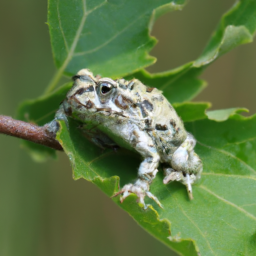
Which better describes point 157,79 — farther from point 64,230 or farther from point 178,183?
point 64,230

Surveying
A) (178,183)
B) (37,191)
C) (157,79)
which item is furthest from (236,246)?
(37,191)

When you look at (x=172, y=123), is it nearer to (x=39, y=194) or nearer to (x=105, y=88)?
(x=105, y=88)

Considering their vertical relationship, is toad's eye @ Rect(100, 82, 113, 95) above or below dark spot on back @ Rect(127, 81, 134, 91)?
above

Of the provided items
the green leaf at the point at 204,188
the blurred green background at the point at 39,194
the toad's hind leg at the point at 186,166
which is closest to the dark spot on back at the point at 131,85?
the green leaf at the point at 204,188

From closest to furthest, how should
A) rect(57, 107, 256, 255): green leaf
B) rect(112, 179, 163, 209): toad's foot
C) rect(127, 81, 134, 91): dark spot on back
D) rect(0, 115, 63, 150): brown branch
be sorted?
rect(57, 107, 256, 255): green leaf → rect(112, 179, 163, 209): toad's foot → rect(0, 115, 63, 150): brown branch → rect(127, 81, 134, 91): dark spot on back

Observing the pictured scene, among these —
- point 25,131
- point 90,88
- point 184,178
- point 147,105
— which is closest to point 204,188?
point 184,178

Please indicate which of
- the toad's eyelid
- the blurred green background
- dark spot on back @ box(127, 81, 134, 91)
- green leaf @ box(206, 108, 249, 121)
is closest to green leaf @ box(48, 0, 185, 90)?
dark spot on back @ box(127, 81, 134, 91)

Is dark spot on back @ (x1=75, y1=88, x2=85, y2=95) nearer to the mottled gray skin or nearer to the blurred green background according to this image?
the mottled gray skin
